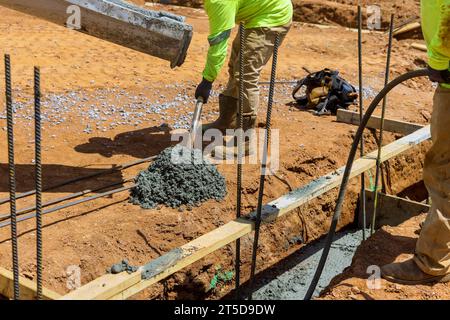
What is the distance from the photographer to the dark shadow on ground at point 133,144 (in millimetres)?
5571

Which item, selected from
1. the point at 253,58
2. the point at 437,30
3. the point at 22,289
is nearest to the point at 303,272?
the point at 253,58

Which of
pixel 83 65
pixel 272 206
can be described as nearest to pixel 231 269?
pixel 272 206

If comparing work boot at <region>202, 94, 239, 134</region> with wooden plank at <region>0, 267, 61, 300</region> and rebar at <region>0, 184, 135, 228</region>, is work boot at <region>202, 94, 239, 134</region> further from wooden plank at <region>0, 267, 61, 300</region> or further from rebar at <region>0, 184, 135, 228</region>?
wooden plank at <region>0, 267, 61, 300</region>

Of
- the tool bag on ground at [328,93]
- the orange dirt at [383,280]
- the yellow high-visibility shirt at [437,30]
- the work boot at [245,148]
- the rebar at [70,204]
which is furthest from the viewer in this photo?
the tool bag on ground at [328,93]

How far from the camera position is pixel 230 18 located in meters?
4.72

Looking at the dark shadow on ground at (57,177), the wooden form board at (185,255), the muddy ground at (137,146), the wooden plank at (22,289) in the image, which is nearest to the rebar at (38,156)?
the wooden plank at (22,289)

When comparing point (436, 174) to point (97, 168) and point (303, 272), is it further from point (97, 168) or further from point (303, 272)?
point (97, 168)

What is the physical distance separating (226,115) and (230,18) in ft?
3.82

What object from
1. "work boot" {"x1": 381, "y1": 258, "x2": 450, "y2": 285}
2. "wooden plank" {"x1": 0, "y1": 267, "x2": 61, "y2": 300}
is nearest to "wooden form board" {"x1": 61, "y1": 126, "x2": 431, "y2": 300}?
"wooden plank" {"x1": 0, "y1": 267, "x2": 61, "y2": 300}

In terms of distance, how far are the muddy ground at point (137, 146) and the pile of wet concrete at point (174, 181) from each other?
0.08 metres

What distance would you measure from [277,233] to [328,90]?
2014 millimetres

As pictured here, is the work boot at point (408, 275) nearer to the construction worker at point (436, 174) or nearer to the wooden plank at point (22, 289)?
the construction worker at point (436, 174)

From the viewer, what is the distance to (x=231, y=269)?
16.8ft
